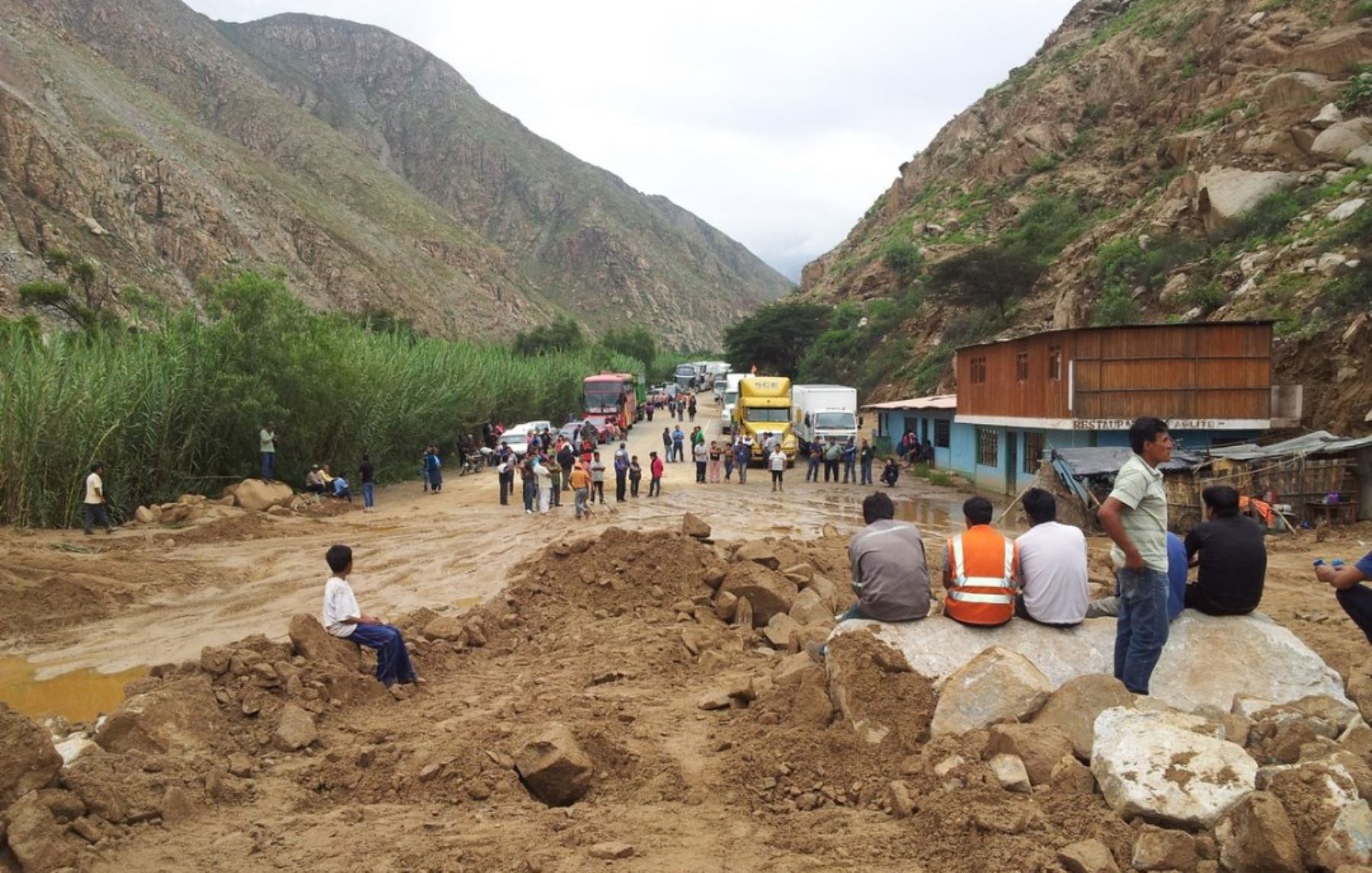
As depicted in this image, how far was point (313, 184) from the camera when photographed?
9081cm

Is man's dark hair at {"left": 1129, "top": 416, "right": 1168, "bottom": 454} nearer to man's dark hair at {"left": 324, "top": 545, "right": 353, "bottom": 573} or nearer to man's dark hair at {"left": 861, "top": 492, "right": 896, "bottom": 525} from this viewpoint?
man's dark hair at {"left": 861, "top": 492, "right": 896, "bottom": 525}

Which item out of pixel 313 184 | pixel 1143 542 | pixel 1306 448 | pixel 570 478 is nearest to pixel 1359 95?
pixel 1306 448

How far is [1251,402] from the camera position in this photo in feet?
68.2

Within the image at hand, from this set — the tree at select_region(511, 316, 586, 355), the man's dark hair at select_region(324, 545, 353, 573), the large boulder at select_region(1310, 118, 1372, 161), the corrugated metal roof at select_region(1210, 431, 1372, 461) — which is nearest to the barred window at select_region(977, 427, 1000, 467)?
the corrugated metal roof at select_region(1210, 431, 1372, 461)

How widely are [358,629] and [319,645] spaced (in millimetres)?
330

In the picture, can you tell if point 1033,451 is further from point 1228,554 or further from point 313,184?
point 313,184

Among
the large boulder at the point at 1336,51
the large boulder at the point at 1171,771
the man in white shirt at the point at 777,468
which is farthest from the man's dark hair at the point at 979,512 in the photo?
the large boulder at the point at 1336,51

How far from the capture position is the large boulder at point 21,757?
15.8 ft

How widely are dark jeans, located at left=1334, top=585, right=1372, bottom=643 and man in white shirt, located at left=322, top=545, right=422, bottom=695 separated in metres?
7.00

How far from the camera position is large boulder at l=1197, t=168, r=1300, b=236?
105ft

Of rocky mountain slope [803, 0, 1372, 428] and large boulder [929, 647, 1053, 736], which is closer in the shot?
large boulder [929, 647, 1053, 736]

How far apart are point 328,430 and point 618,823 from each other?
21.9 m

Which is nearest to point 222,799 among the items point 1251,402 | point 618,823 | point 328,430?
point 618,823

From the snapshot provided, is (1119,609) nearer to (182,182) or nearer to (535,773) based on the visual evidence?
(535,773)
